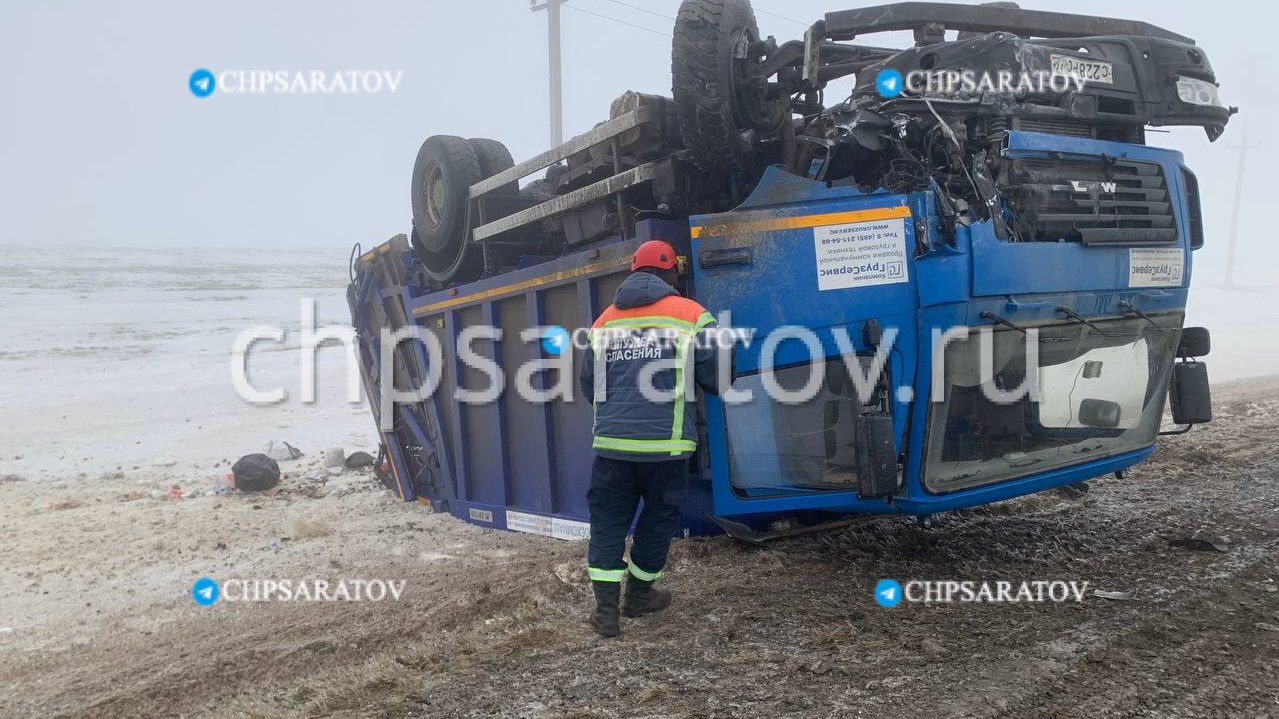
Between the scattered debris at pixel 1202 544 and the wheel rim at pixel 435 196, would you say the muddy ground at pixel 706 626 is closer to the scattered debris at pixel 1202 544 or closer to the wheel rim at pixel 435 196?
the scattered debris at pixel 1202 544

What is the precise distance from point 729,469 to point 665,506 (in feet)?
1.17

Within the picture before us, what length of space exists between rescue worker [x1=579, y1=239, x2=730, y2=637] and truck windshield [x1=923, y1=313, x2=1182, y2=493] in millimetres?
874

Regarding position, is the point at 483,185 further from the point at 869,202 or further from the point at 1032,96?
the point at 1032,96

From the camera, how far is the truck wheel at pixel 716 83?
3.61 meters

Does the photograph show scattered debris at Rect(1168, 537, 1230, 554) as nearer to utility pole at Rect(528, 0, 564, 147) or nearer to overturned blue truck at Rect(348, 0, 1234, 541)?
overturned blue truck at Rect(348, 0, 1234, 541)

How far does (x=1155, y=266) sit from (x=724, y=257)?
1.79 metres

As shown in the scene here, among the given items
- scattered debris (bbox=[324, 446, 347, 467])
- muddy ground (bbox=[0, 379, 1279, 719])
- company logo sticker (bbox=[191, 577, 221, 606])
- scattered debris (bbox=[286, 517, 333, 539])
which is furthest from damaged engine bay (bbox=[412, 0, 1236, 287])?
scattered debris (bbox=[324, 446, 347, 467])

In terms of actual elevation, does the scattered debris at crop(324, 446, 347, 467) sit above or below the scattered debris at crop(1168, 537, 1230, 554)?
below

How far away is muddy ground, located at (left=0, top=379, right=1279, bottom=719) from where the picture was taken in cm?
268

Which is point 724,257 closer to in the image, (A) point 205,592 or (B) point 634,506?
(B) point 634,506

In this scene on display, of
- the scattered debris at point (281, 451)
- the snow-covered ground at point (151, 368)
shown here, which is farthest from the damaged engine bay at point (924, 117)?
the snow-covered ground at point (151, 368)

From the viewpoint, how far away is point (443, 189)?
17.8 feet

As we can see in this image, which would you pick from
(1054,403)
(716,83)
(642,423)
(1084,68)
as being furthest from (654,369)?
(1084,68)

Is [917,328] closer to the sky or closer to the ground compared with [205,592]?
closer to the sky
